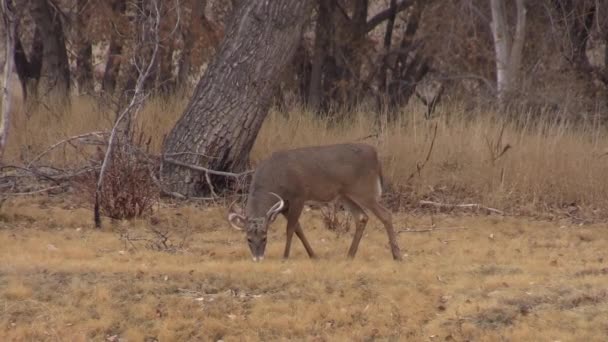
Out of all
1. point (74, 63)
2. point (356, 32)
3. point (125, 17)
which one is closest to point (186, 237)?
point (125, 17)

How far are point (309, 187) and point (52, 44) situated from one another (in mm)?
10647

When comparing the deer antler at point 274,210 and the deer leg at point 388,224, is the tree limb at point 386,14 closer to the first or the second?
the deer leg at point 388,224

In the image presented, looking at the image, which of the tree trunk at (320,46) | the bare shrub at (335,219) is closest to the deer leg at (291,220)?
the bare shrub at (335,219)

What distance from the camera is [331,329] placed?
28.5ft

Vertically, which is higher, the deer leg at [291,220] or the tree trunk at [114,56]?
the tree trunk at [114,56]

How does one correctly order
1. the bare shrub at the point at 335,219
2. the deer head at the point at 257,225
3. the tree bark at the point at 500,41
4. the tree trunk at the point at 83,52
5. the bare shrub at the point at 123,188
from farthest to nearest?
the tree trunk at the point at 83,52
the tree bark at the point at 500,41
the bare shrub at the point at 335,219
the bare shrub at the point at 123,188
the deer head at the point at 257,225

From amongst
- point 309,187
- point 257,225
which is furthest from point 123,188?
point 309,187

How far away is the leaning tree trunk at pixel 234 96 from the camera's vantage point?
14328mm

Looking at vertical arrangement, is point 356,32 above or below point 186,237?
above

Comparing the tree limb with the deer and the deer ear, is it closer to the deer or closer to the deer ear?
the deer

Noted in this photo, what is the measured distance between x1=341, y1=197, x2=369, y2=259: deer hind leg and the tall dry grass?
11.5ft

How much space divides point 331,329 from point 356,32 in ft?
44.8

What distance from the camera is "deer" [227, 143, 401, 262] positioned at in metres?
10.8

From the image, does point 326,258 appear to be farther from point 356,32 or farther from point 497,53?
point 356,32
